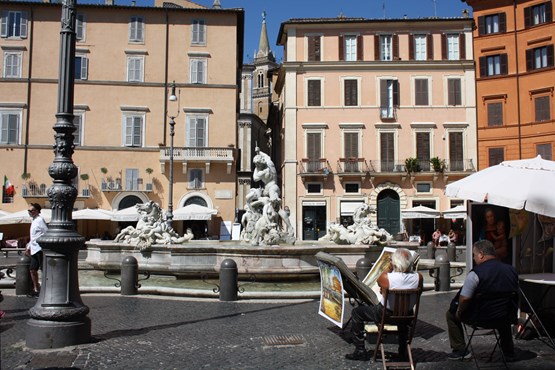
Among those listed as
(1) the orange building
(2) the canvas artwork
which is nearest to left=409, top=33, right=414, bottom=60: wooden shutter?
(1) the orange building

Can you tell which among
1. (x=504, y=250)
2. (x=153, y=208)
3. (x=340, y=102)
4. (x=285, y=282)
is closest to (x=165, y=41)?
(x=340, y=102)

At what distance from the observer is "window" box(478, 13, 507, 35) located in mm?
35781

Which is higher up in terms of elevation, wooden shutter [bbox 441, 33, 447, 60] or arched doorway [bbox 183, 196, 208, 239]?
wooden shutter [bbox 441, 33, 447, 60]

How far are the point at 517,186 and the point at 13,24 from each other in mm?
35909

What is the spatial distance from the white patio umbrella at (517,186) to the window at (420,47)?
31.3 meters

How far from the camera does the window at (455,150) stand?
36.3 m

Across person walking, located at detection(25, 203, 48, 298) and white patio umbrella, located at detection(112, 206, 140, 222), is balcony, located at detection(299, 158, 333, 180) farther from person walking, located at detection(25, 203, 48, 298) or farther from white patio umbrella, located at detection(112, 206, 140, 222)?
person walking, located at detection(25, 203, 48, 298)

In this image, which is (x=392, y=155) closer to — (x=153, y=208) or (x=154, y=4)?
(x=154, y=4)

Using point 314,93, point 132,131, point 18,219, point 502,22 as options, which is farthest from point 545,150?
point 18,219

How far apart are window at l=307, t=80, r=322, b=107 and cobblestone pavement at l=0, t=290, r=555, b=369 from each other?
95.6 ft

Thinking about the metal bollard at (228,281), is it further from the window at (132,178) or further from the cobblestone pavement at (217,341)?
the window at (132,178)

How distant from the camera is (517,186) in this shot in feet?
24.2

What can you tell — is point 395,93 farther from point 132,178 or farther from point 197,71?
point 132,178

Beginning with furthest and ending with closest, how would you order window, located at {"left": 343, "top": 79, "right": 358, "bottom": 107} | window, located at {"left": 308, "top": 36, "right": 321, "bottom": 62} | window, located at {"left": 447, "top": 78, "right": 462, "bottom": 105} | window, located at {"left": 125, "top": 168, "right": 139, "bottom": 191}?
window, located at {"left": 308, "top": 36, "right": 321, "bottom": 62} < window, located at {"left": 343, "top": 79, "right": 358, "bottom": 107} < window, located at {"left": 447, "top": 78, "right": 462, "bottom": 105} < window, located at {"left": 125, "top": 168, "right": 139, "bottom": 191}
